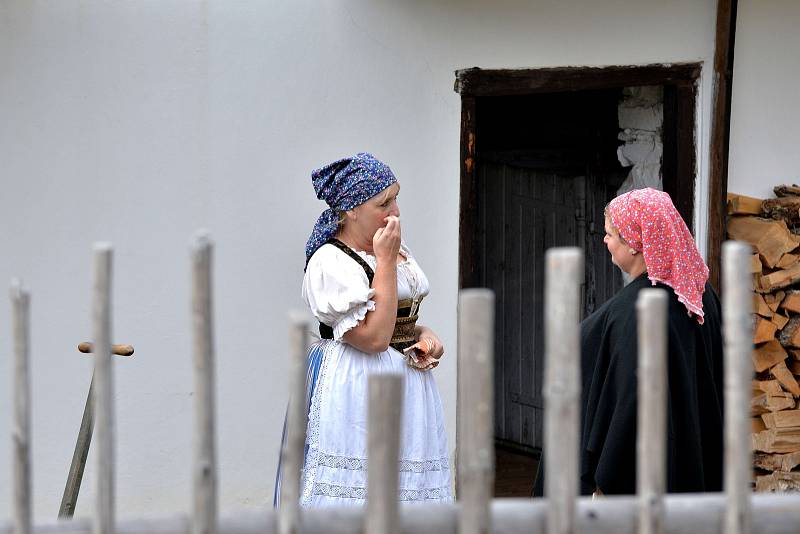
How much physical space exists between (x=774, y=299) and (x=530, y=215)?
201 cm

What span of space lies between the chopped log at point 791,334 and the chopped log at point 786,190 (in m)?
0.52

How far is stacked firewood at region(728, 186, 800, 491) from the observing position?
16.0 ft

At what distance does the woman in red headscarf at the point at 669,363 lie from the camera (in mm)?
3279

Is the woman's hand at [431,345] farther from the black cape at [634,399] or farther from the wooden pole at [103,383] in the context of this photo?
the wooden pole at [103,383]

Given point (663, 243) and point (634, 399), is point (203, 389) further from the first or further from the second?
point (663, 243)

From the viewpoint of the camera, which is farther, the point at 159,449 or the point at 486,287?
the point at 486,287

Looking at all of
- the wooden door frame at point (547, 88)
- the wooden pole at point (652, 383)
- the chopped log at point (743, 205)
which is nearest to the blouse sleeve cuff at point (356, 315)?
the wooden door frame at point (547, 88)

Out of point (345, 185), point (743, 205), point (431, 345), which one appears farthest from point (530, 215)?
point (345, 185)

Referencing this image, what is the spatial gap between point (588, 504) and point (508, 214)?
16.5 feet

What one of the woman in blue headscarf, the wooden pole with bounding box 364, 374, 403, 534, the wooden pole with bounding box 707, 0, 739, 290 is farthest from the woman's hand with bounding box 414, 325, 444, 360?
the wooden pole with bounding box 364, 374, 403, 534

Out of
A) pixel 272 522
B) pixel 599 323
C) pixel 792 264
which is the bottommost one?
pixel 272 522

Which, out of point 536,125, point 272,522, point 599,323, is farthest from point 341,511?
point 536,125

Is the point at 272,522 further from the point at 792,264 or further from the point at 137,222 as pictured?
the point at 792,264

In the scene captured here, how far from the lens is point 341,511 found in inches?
72.4
